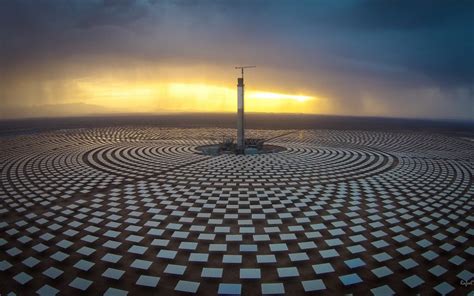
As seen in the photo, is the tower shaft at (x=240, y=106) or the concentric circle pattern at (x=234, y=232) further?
the tower shaft at (x=240, y=106)

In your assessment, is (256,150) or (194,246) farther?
(256,150)

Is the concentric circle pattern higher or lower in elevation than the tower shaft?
lower

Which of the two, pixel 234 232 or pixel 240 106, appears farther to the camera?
pixel 240 106

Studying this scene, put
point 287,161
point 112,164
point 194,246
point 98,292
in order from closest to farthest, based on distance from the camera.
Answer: point 98,292 < point 194,246 < point 112,164 < point 287,161

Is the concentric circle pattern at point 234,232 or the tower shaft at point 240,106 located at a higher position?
the tower shaft at point 240,106

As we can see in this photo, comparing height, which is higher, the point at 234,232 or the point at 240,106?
the point at 240,106

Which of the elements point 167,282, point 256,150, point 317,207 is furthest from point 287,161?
point 167,282

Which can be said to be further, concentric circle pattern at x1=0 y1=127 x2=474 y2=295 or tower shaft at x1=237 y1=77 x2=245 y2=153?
tower shaft at x1=237 y1=77 x2=245 y2=153

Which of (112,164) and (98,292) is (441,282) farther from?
(112,164)
